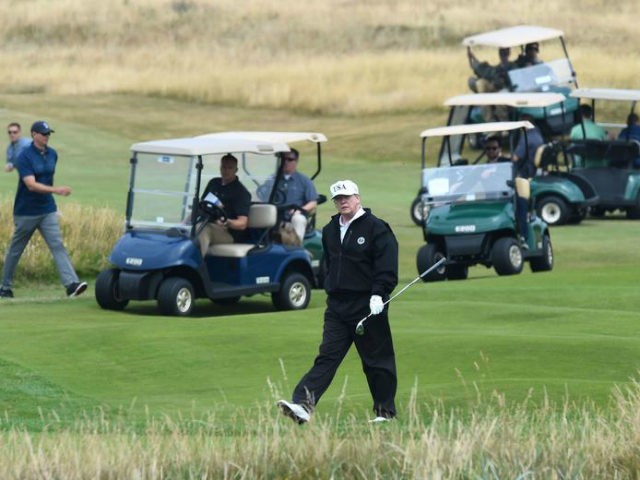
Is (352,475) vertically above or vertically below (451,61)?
below

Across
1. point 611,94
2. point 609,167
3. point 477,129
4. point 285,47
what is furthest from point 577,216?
point 285,47

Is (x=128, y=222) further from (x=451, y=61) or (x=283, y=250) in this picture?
(x=451, y=61)

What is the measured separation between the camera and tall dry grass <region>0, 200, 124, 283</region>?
61.6ft

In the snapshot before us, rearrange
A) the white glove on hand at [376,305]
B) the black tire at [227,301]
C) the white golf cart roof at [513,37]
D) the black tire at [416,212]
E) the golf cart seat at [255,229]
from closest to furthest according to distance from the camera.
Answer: the white glove on hand at [376,305], the golf cart seat at [255,229], the black tire at [227,301], the black tire at [416,212], the white golf cart roof at [513,37]

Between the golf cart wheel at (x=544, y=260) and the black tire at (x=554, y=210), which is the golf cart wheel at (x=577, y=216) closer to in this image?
the black tire at (x=554, y=210)

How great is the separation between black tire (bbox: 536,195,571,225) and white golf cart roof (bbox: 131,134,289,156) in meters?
9.07

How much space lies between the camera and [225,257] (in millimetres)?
16141

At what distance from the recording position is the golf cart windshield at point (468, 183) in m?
19.4

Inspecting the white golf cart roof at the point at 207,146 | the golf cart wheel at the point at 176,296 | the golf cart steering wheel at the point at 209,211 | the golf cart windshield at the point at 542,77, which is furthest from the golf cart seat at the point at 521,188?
the golf cart windshield at the point at 542,77

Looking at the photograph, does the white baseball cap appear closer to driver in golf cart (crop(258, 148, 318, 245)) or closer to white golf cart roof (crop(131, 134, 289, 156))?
white golf cart roof (crop(131, 134, 289, 156))

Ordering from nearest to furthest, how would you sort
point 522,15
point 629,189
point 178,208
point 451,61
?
1. point 178,208
2. point 629,189
3. point 451,61
4. point 522,15

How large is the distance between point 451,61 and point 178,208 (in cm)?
3386

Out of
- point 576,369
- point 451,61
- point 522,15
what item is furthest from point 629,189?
point 522,15

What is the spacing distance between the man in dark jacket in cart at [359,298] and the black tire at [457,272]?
9.59 metres
